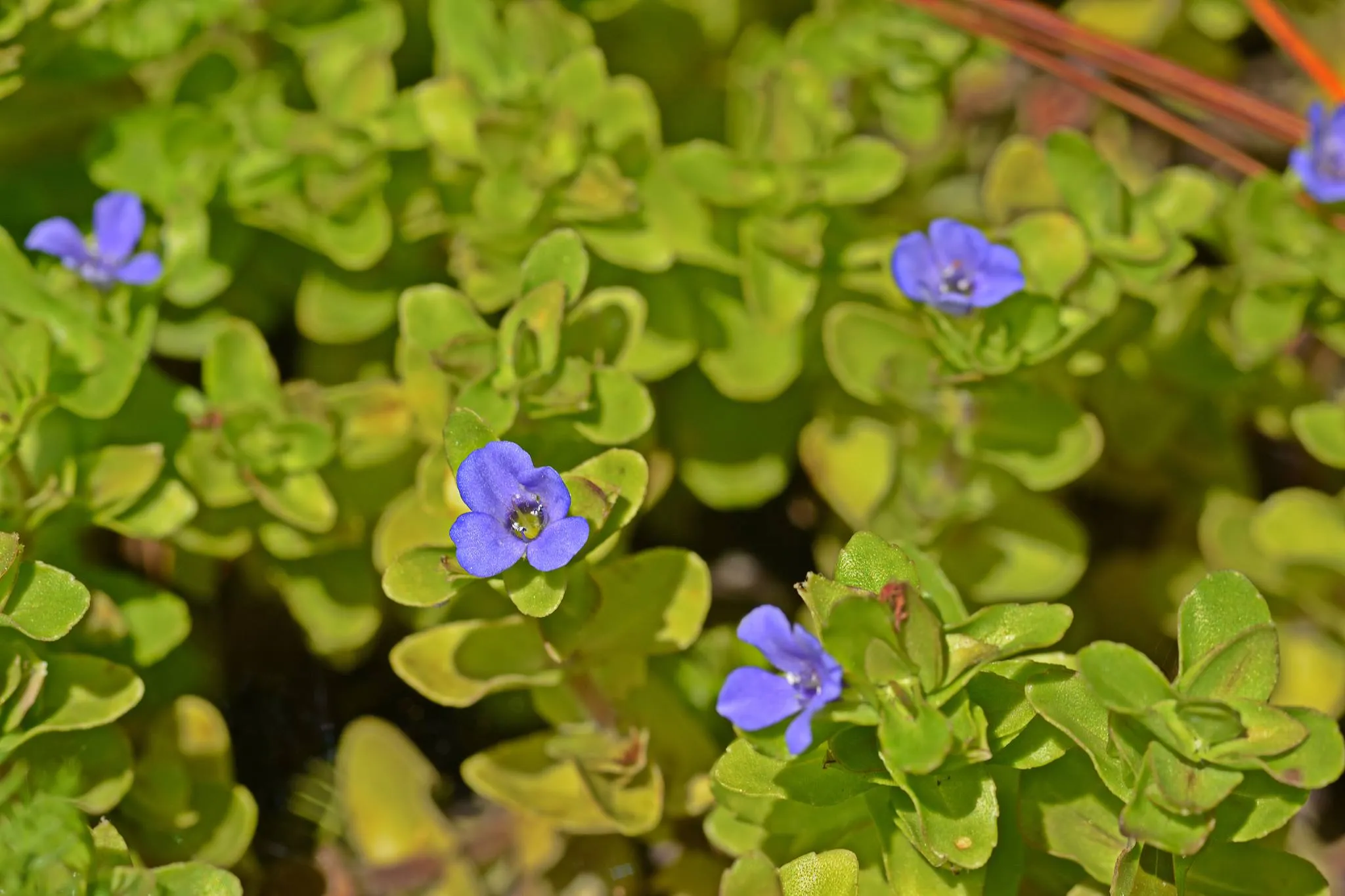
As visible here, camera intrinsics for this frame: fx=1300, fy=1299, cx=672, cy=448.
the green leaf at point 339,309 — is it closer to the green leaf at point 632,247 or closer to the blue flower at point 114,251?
the blue flower at point 114,251

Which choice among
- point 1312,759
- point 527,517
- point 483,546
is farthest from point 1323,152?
point 483,546

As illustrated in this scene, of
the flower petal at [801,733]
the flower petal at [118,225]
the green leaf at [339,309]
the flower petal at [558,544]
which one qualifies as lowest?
the green leaf at [339,309]

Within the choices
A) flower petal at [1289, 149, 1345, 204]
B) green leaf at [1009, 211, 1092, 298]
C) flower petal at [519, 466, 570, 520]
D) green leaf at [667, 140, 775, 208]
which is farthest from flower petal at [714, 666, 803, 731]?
flower petal at [1289, 149, 1345, 204]

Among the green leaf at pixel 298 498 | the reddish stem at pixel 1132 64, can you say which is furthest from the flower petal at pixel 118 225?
the reddish stem at pixel 1132 64

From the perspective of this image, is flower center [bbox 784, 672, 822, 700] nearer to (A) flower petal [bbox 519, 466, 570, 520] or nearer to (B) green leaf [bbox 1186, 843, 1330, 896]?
(A) flower petal [bbox 519, 466, 570, 520]

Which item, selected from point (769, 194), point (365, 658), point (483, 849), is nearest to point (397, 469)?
point (365, 658)

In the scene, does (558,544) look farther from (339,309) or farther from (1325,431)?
(1325,431)

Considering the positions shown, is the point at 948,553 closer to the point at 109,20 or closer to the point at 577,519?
the point at 577,519
